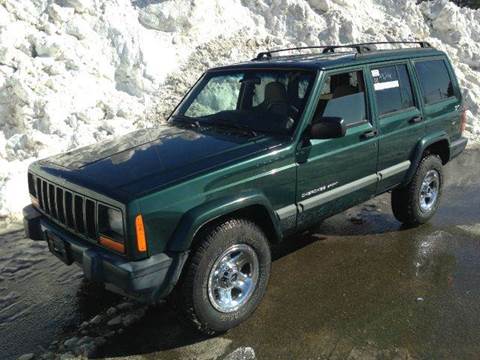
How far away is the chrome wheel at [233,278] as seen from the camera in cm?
328

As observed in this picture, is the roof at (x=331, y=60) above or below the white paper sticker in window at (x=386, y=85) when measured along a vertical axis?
above

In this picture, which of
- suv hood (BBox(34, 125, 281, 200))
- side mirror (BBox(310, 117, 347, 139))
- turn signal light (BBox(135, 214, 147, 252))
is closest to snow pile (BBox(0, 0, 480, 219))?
suv hood (BBox(34, 125, 281, 200))

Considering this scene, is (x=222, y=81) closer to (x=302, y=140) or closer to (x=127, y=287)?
(x=302, y=140)

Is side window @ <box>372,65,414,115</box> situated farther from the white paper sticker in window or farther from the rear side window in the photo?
the rear side window

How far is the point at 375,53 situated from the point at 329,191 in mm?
1621

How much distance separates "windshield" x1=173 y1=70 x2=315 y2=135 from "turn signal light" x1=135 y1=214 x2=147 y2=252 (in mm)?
1410

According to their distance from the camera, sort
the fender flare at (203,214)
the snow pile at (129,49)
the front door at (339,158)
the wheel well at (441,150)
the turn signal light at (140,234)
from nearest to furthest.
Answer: the turn signal light at (140,234) → the fender flare at (203,214) → the front door at (339,158) → the wheel well at (441,150) → the snow pile at (129,49)

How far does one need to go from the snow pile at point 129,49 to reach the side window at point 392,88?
452 centimetres

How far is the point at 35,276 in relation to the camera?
14.4 ft

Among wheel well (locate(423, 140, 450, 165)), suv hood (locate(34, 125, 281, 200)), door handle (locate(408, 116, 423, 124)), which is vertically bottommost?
wheel well (locate(423, 140, 450, 165))

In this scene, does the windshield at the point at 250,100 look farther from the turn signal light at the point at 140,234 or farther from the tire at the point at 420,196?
the tire at the point at 420,196

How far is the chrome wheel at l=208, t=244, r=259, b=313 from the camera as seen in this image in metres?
3.28

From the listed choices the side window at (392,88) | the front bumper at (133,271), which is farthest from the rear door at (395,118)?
the front bumper at (133,271)

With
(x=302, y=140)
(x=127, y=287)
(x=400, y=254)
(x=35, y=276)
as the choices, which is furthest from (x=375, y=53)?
(x=35, y=276)
